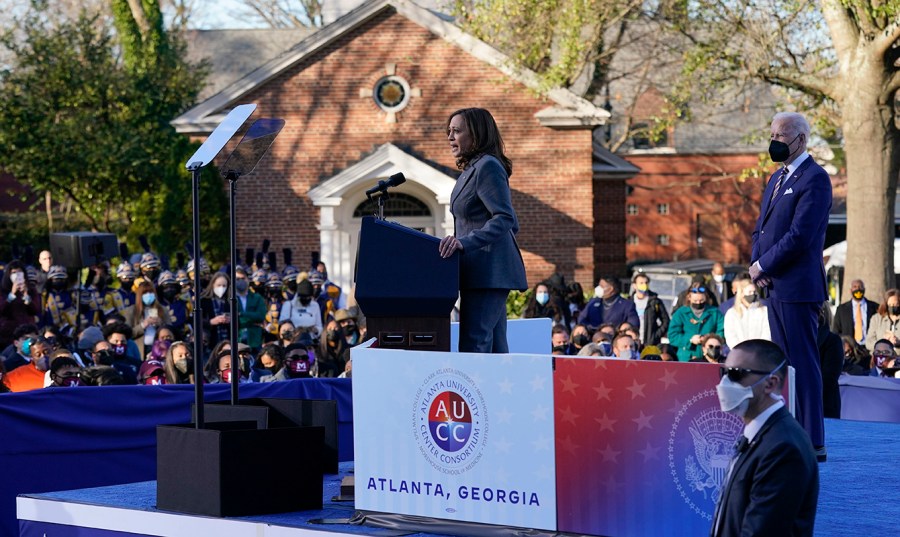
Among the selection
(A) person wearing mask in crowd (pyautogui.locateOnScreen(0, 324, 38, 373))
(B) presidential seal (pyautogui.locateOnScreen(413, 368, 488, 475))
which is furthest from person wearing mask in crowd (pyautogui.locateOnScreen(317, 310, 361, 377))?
(B) presidential seal (pyautogui.locateOnScreen(413, 368, 488, 475))

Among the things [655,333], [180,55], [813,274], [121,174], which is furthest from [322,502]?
[180,55]

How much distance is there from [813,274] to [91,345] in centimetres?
782

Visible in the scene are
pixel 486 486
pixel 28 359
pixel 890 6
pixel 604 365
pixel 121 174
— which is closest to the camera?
pixel 604 365

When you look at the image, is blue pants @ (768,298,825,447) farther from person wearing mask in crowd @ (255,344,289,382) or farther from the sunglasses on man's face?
person wearing mask in crowd @ (255,344,289,382)

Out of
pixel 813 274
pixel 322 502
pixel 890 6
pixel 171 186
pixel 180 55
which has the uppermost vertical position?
pixel 180 55

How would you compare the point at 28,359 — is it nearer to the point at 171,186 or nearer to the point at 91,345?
the point at 91,345

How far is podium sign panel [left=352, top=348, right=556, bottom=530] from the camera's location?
6.10m

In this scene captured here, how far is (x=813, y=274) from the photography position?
24.7ft

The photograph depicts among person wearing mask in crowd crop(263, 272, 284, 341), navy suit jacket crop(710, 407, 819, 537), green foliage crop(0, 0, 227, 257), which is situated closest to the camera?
navy suit jacket crop(710, 407, 819, 537)

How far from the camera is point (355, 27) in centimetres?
2853

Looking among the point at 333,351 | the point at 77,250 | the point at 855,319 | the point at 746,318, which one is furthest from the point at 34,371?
the point at 855,319

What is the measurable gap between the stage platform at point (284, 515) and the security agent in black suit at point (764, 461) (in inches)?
42.7

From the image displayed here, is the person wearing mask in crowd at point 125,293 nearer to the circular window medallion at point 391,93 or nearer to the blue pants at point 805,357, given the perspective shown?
the blue pants at point 805,357

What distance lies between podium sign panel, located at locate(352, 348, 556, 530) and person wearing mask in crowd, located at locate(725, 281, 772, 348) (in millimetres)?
8241
